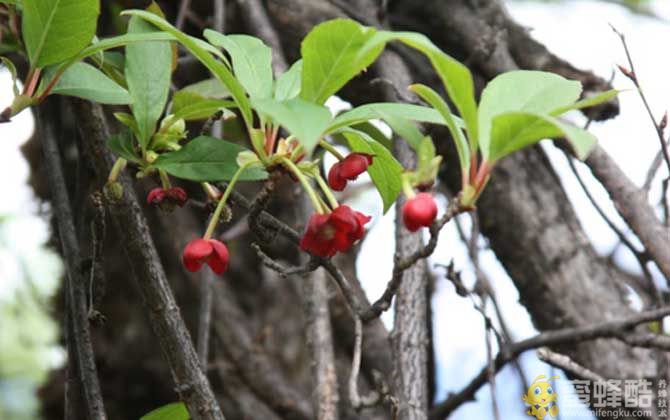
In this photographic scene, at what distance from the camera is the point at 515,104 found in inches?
30.5

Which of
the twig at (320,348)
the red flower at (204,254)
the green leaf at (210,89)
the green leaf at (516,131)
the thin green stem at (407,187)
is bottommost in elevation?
the twig at (320,348)

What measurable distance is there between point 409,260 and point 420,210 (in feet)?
0.34

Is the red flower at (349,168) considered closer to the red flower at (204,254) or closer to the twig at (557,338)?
the red flower at (204,254)

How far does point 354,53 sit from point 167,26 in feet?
0.60

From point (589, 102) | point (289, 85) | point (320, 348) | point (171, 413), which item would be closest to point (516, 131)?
point (589, 102)

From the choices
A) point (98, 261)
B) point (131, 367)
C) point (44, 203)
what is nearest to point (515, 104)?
point (98, 261)

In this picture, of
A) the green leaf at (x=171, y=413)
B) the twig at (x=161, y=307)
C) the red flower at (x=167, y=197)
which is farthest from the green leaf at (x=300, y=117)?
the green leaf at (x=171, y=413)

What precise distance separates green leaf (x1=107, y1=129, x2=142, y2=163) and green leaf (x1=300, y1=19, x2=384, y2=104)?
0.82 ft

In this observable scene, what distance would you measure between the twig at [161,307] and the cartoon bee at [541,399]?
51 cm

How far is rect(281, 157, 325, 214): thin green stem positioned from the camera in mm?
760

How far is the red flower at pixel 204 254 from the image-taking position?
837 millimetres

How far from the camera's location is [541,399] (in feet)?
4.30

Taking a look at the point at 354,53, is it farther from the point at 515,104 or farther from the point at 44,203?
the point at 44,203

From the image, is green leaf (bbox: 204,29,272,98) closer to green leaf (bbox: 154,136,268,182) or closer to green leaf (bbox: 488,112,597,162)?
green leaf (bbox: 154,136,268,182)
